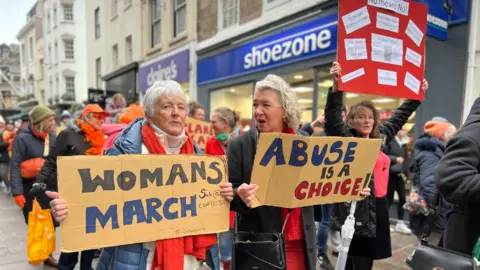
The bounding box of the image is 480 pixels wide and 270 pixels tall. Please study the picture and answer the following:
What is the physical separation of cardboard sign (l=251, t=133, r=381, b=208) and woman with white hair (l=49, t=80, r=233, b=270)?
9.6 inches

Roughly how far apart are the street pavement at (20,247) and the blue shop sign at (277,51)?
12.8ft

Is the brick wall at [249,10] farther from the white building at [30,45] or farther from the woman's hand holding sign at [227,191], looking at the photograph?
the white building at [30,45]

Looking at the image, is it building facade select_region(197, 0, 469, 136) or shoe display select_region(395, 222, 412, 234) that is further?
shoe display select_region(395, 222, 412, 234)

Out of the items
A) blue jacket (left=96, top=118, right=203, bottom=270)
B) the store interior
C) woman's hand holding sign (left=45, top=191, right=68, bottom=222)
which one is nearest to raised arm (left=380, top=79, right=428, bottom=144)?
the store interior

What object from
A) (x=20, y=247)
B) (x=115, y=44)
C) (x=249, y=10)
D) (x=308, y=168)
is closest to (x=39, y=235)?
(x=20, y=247)

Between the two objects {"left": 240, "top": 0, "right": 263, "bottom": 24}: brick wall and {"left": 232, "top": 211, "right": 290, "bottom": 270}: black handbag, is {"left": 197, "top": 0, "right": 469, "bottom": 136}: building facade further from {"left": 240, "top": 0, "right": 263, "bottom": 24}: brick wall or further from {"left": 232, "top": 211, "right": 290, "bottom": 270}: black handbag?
{"left": 232, "top": 211, "right": 290, "bottom": 270}: black handbag

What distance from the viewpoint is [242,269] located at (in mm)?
1893

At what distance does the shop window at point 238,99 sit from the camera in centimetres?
972

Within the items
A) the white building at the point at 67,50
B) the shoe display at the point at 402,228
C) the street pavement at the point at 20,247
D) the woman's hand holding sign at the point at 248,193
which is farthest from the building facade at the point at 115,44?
the woman's hand holding sign at the point at 248,193

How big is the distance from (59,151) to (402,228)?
5.40m

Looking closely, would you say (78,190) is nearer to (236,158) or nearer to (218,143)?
(236,158)

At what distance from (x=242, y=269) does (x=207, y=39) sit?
10.1m

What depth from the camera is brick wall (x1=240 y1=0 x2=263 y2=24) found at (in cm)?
901

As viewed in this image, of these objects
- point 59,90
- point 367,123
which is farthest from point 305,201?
point 59,90
